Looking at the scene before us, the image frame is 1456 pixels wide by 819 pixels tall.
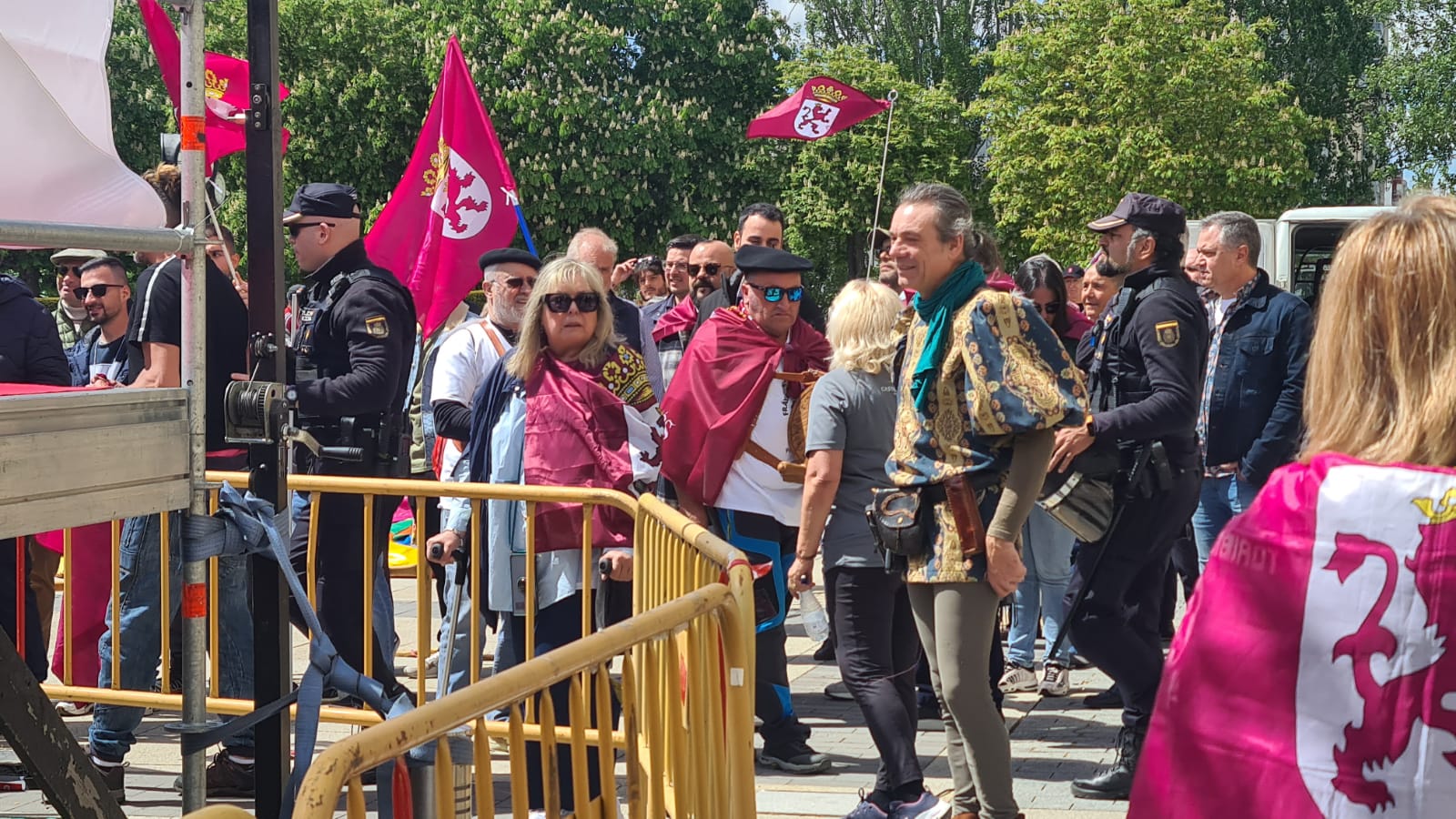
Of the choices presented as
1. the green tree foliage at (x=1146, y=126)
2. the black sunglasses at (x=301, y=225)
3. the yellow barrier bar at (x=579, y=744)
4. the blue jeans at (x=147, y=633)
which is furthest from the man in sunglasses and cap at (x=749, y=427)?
the green tree foliage at (x=1146, y=126)

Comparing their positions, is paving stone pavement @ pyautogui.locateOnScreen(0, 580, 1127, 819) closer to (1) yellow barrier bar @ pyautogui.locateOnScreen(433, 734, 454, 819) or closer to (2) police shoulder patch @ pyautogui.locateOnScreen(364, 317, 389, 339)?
(2) police shoulder patch @ pyautogui.locateOnScreen(364, 317, 389, 339)

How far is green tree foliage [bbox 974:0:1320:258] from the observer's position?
3731 cm

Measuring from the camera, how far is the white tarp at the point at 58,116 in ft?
8.91

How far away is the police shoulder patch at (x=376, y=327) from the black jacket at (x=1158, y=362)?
97.5 inches

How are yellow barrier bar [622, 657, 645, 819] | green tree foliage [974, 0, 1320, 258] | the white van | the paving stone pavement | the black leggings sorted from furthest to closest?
1. green tree foliage [974, 0, 1320, 258]
2. the white van
3. the paving stone pavement
4. the black leggings
5. yellow barrier bar [622, 657, 645, 819]

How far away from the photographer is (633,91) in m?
41.1

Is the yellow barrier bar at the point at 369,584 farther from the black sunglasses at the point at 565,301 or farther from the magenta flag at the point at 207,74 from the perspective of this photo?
the magenta flag at the point at 207,74

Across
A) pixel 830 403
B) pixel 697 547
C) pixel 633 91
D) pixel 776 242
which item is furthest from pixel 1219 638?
pixel 633 91

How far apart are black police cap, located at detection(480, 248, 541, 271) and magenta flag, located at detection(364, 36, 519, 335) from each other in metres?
1.94

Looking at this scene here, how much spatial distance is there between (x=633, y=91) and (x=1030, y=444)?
125ft

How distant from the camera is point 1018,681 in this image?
706cm

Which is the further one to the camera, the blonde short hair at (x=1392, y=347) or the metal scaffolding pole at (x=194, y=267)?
the metal scaffolding pole at (x=194, y=267)

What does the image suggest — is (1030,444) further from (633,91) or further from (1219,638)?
(633,91)

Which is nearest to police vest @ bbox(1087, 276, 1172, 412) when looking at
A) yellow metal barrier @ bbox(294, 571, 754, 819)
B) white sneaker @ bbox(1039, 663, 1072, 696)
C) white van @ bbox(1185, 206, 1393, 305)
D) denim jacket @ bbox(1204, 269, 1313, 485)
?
denim jacket @ bbox(1204, 269, 1313, 485)
